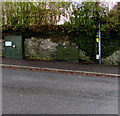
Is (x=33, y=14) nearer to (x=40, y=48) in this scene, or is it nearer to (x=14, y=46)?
(x=40, y=48)

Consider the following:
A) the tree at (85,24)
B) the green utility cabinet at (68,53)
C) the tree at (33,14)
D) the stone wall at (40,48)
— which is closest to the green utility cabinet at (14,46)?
the stone wall at (40,48)

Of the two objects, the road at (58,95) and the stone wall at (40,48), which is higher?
the stone wall at (40,48)

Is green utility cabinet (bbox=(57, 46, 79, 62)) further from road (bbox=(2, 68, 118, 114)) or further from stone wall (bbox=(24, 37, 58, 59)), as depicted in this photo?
road (bbox=(2, 68, 118, 114))

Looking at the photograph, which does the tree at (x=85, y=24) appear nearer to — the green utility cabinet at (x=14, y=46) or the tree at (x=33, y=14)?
the tree at (x=33, y=14)

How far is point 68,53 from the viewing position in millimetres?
12859

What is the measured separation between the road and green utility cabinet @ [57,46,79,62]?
162 inches

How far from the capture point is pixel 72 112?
4930 millimetres

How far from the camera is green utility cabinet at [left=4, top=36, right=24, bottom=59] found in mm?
13672

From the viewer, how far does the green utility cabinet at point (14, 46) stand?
13672 millimetres

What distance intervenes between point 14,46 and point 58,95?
8.67 m

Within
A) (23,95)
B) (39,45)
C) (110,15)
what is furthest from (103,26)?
(23,95)

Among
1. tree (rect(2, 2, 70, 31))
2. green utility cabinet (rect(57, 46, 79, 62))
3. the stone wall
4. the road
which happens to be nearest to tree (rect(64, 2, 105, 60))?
green utility cabinet (rect(57, 46, 79, 62))

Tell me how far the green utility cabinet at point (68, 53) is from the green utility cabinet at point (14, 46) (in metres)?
3.34

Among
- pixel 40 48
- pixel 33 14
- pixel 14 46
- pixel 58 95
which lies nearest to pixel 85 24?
pixel 40 48
